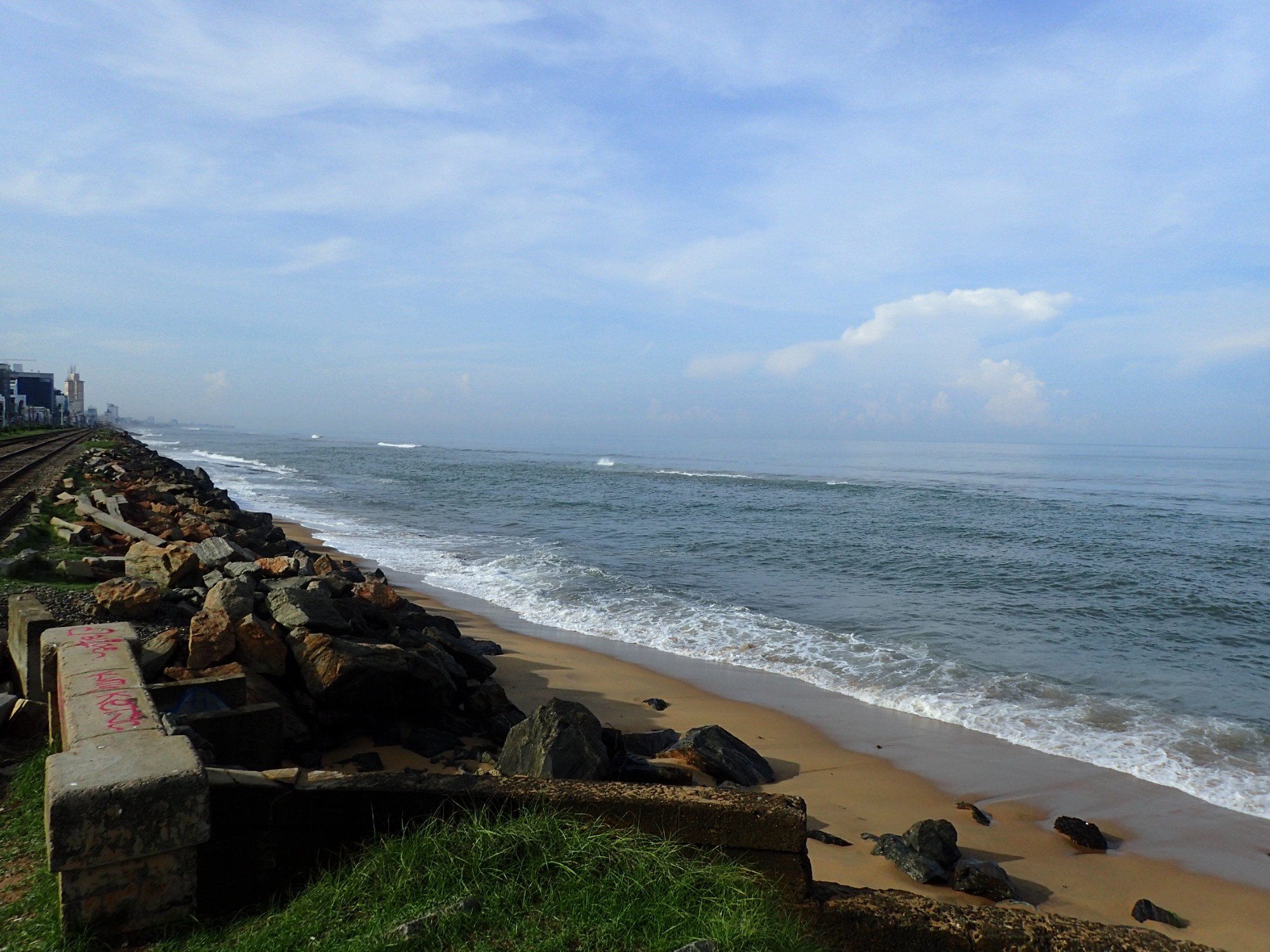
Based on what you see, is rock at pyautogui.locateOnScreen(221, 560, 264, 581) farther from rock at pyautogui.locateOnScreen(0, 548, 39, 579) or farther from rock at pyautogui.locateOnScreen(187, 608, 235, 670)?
rock at pyautogui.locateOnScreen(187, 608, 235, 670)

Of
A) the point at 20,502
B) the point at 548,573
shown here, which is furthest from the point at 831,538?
the point at 20,502

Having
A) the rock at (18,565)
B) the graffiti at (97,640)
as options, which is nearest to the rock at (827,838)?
the graffiti at (97,640)

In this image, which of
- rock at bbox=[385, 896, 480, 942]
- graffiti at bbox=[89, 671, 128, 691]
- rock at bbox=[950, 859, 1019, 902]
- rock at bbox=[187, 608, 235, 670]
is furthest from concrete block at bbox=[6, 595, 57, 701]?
rock at bbox=[950, 859, 1019, 902]

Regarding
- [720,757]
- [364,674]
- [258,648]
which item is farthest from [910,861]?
[258,648]

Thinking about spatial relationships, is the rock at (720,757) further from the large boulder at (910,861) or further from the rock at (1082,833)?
the rock at (1082,833)

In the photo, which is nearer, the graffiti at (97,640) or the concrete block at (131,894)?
the concrete block at (131,894)

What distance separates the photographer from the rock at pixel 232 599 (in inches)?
252

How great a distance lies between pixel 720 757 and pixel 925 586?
11.1 metres

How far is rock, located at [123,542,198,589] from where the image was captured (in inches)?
324

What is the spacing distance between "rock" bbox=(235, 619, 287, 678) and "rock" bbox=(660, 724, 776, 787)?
314 centimetres

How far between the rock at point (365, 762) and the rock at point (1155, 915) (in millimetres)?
5058

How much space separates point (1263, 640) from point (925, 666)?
6.41 metres

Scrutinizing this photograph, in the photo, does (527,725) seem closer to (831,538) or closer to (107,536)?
(107,536)

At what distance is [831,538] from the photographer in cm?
2327
